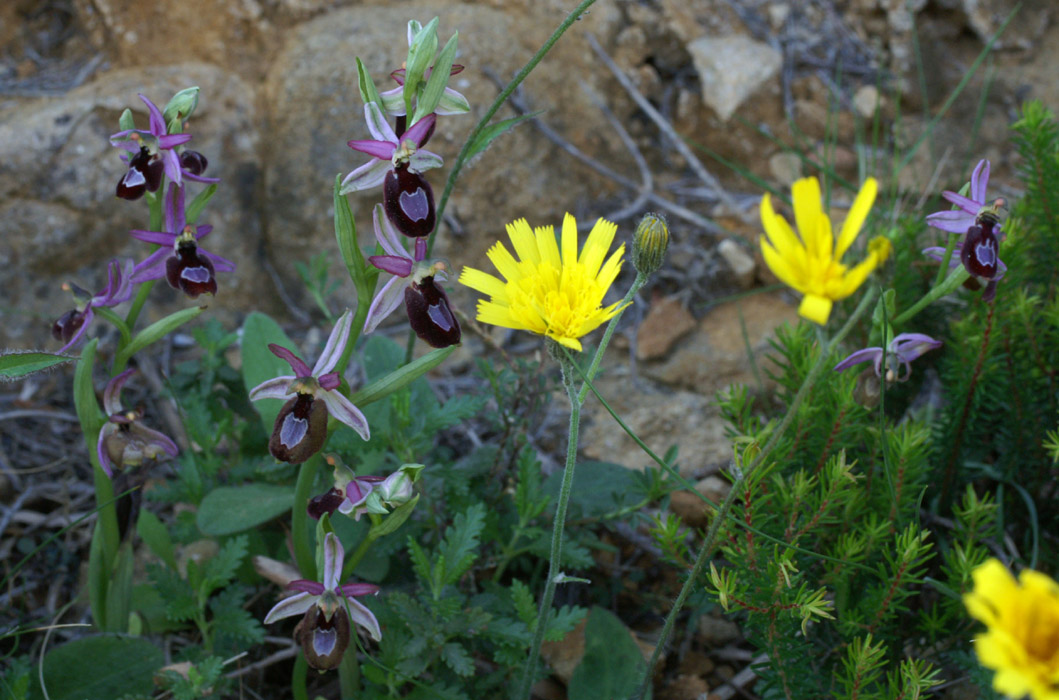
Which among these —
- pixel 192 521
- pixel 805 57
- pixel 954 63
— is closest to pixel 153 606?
pixel 192 521

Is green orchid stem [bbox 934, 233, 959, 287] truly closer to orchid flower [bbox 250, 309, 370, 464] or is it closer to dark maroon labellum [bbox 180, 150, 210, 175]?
orchid flower [bbox 250, 309, 370, 464]

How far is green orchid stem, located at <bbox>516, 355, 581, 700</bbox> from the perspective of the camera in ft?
4.92

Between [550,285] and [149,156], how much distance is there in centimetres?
100

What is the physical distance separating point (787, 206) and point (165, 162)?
260 cm

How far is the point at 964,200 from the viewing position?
171 centimetres

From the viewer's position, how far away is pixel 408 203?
1.58 metres

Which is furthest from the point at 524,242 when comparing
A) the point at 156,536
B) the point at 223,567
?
the point at 156,536

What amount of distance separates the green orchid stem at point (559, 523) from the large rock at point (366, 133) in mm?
1993

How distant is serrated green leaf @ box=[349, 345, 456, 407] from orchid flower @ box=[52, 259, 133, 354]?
686 millimetres

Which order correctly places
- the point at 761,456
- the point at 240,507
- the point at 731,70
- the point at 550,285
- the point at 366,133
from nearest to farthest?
the point at 761,456 → the point at 550,285 → the point at 240,507 → the point at 366,133 → the point at 731,70

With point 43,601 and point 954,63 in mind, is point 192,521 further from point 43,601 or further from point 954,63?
point 954,63

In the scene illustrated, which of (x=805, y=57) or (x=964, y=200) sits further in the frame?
(x=805, y=57)

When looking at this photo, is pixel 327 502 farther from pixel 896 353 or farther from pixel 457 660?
pixel 896 353

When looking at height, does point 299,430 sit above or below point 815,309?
below
